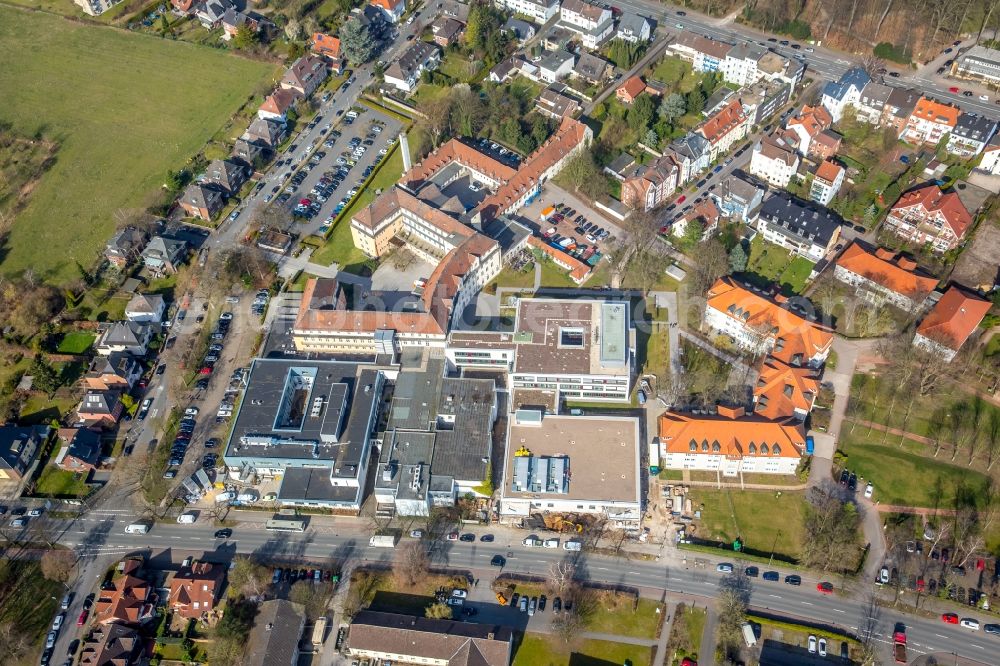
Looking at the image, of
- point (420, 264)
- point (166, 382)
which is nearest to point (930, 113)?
point (420, 264)

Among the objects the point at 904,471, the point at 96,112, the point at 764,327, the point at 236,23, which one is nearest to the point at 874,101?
the point at 764,327

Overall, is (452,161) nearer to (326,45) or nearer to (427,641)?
(326,45)

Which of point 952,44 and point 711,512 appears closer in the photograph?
point 711,512

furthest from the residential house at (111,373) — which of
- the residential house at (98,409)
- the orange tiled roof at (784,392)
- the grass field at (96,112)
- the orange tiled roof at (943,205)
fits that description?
the orange tiled roof at (943,205)

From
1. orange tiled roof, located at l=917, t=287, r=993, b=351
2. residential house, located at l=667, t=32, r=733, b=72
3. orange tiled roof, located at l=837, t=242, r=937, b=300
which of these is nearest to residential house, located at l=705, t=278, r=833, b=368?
orange tiled roof, located at l=837, t=242, r=937, b=300

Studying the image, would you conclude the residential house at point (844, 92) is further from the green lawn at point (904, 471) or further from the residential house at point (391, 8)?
the residential house at point (391, 8)

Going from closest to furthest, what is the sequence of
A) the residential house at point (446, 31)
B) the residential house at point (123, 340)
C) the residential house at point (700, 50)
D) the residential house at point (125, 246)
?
the residential house at point (123, 340)
the residential house at point (125, 246)
the residential house at point (700, 50)
the residential house at point (446, 31)

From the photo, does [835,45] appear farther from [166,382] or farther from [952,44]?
[166,382]
